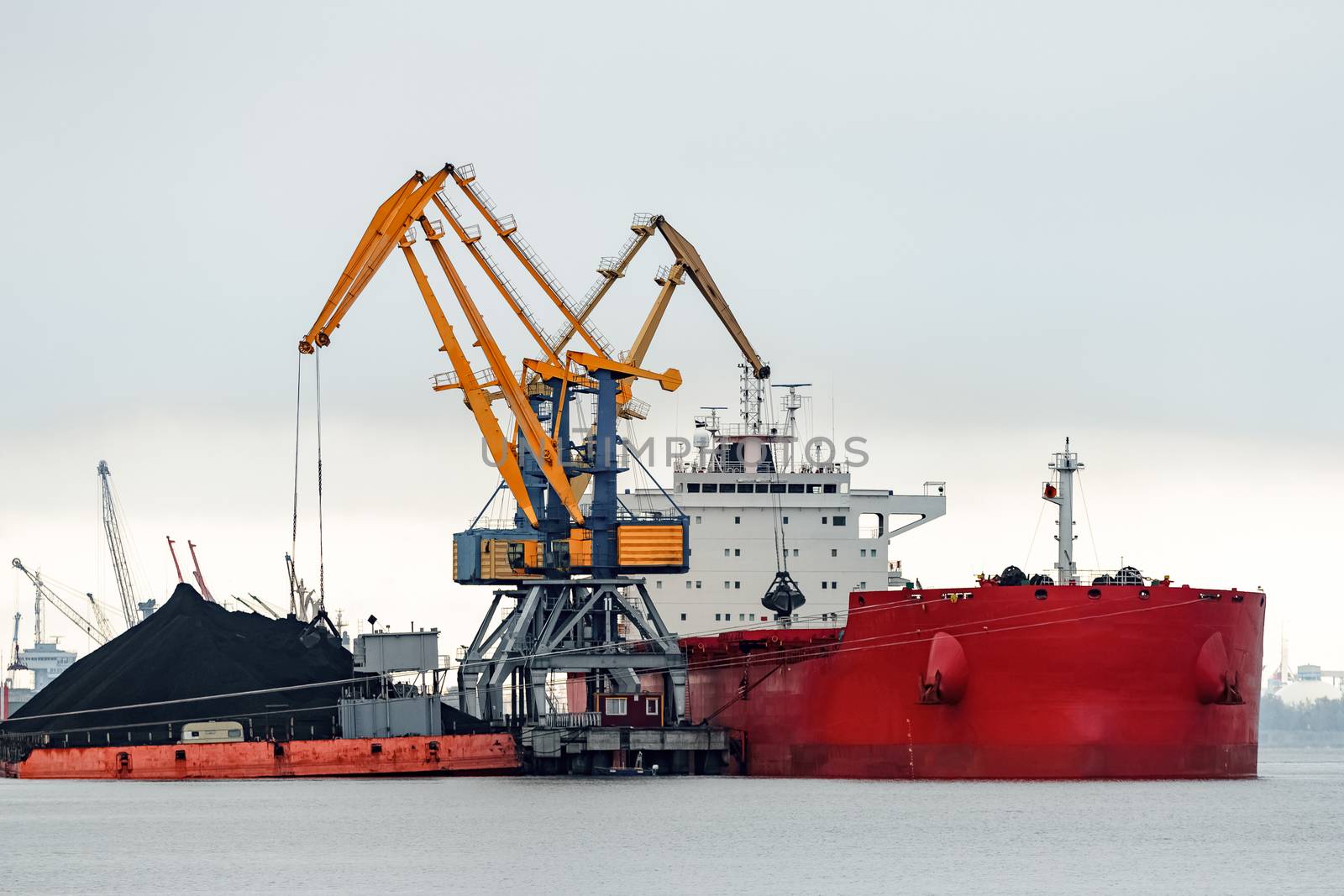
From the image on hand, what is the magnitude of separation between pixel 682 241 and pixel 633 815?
64.3 feet

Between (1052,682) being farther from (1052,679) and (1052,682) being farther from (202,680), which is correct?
(202,680)

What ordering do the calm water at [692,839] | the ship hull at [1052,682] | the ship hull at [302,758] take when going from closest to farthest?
the calm water at [692,839] < the ship hull at [1052,682] < the ship hull at [302,758]

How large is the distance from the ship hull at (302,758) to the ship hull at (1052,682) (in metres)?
9.79

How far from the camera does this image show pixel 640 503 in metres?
61.9

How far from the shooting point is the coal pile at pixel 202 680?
193 feet

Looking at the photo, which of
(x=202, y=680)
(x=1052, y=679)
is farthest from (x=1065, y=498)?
(x=202, y=680)

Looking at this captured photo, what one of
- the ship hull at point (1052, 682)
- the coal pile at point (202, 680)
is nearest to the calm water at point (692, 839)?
the ship hull at point (1052, 682)

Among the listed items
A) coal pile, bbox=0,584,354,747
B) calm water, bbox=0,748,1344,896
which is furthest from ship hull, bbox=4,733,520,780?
coal pile, bbox=0,584,354,747

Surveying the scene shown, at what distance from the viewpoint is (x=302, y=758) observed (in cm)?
5428

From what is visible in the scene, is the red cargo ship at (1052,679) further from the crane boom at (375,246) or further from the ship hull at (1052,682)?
the crane boom at (375,246)

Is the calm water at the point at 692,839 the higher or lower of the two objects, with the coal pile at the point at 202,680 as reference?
lower

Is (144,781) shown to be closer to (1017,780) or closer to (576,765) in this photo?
(576,765)

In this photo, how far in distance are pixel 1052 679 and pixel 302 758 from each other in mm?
19054

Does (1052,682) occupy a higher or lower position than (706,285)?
lower
